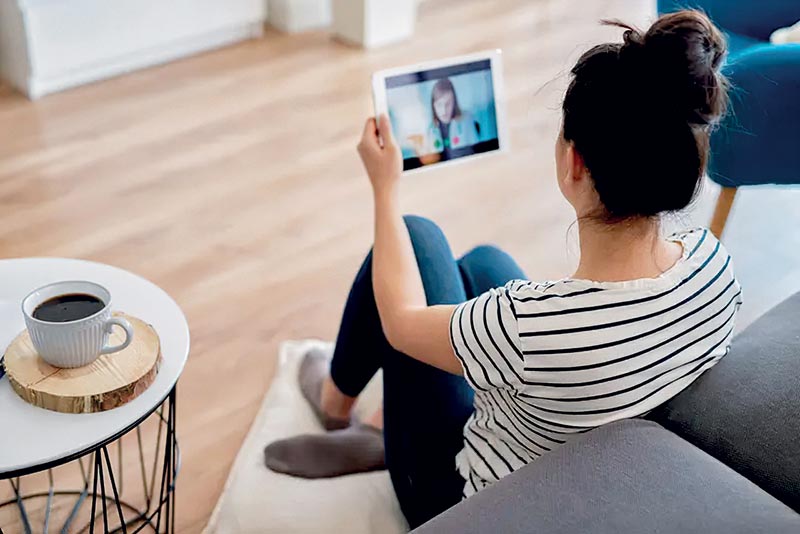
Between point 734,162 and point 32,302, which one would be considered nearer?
point 32,302

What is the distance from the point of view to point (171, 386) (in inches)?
43.1

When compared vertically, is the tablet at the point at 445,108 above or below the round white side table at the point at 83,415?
above

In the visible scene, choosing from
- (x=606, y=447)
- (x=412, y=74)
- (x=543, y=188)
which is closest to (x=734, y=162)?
(x=543, y=188)

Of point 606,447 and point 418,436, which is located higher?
point 606,447

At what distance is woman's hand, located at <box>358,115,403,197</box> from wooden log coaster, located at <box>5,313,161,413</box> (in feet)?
1.21

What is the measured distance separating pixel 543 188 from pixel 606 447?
1.69 metres

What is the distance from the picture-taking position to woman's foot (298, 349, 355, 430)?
5.41ft

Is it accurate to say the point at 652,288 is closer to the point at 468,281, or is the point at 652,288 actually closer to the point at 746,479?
the point at 746,479

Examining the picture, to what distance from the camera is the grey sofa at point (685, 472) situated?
2.87ft

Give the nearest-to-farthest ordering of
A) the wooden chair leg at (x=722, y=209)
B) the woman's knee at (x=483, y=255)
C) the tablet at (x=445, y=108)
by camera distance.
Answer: the tablet at (x=445, y=108)
the woman's knee at (x=483, y=255)
the wooden chair leg at (x=722, y=209)

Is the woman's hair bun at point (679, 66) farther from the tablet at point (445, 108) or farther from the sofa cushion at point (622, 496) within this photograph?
the tablet at point (445, 108)

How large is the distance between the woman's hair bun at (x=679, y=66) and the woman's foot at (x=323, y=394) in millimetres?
867

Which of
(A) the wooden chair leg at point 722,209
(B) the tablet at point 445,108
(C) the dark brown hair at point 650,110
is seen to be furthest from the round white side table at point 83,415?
(A) the wooden chair leg at point 722,209

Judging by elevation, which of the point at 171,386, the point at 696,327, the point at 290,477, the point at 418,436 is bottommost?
the point at 290,477
